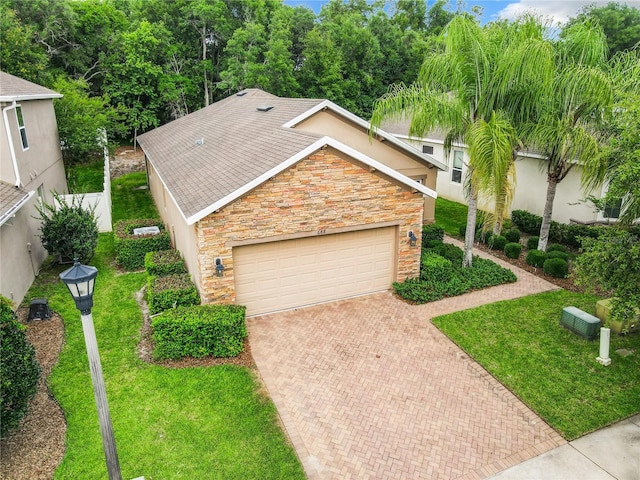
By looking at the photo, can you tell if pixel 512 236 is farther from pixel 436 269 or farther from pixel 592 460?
pixel 592 460

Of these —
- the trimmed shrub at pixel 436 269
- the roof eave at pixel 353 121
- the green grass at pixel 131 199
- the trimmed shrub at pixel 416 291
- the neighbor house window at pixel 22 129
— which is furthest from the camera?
the green grass at pixel 131 199

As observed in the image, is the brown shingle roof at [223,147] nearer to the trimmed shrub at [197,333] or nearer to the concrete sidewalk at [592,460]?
the trimmed shrub at [197,333]

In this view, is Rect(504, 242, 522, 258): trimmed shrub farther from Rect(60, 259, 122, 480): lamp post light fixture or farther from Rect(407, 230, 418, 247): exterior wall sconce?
Rect(60, 259, 122, 480): lamp post light fixture

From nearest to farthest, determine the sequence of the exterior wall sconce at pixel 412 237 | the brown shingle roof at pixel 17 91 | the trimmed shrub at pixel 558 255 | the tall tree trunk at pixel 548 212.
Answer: the exterior wall sconce at pixel 412 237 → the brown shingle roof at pixel 17 91 → the trimmed shrub at pixel 558 255 → the tall tree trunk at pixel 548 212

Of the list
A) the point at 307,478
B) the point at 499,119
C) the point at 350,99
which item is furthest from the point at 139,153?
the point at 307,478

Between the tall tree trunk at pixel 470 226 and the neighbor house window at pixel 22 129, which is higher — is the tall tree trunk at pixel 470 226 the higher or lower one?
the lower one

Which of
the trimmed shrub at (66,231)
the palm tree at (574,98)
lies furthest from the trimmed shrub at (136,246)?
the palm tree at (574,98)

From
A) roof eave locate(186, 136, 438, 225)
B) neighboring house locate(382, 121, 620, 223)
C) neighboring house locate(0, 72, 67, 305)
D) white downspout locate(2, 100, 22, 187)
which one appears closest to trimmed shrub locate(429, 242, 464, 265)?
neighboring house locate(382, 121, 620, 223)
